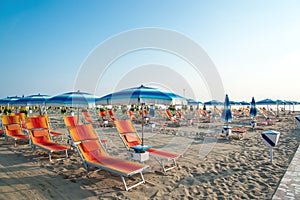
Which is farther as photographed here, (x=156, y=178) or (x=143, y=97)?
(x=143, y=97)

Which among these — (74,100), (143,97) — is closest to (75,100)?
(74,100)

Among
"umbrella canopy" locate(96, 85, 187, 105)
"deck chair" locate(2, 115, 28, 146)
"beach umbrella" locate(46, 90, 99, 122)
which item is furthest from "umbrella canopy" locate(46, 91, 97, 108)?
"umbrella canopy" locate(96, 85, 187, 105)

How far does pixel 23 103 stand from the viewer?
356 inches

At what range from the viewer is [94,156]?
4.13m

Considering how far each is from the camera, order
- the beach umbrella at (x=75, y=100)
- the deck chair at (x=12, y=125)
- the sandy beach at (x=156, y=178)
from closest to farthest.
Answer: the sandy beach at (x=156, y=178) → the beach umbrella at (x=75, y=100) → the deck chair at (x=12, y=125)

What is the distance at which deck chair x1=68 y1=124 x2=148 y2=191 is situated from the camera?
3316 mm

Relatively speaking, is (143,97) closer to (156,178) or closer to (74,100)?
(156,178)

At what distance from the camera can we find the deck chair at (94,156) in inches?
131

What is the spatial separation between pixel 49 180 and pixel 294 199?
13.5 feet

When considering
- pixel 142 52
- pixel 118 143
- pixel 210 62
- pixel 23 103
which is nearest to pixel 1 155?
pixel 118 143

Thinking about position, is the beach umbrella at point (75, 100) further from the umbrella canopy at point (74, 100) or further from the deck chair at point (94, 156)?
the deck chair at point (94, 156)

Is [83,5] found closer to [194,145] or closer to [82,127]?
[82,127]

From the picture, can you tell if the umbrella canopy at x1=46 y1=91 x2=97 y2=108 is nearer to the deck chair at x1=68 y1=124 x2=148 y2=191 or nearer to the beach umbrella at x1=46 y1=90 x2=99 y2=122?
the beach umbrella at x1=46 y1=90 x2=99 y2=122

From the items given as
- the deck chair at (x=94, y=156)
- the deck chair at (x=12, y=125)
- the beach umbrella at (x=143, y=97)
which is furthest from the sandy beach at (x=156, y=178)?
the deck chair at (x=12, y=125)
